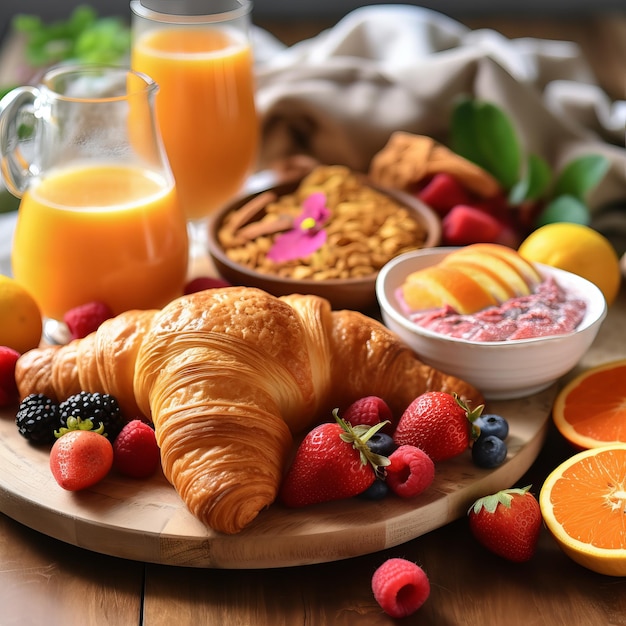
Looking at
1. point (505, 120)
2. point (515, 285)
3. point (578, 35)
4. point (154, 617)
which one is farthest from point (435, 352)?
point (578, 35)

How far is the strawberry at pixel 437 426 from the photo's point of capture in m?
1.25

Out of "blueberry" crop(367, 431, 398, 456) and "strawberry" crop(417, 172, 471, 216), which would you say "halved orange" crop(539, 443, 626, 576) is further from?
"strawberry" crop(417, 172, 471, 216)

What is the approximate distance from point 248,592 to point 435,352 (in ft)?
1.64

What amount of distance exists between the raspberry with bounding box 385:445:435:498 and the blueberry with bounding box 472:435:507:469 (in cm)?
9

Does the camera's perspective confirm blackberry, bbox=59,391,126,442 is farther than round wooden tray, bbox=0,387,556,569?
Yes

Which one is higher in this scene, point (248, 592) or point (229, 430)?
point (229, 430)

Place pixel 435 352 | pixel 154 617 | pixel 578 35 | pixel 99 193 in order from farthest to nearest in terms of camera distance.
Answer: pixel 578 35 → pixel 99 193 → pixel 435 352 → pixel 154 617

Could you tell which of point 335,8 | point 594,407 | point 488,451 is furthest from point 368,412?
point 335,8

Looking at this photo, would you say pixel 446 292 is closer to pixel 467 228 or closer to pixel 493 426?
pixel 493 426

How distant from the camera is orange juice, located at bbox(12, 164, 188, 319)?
1536 mm

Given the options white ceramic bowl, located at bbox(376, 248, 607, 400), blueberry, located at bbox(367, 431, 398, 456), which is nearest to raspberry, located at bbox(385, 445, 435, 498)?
blueberry, located at bbox(367, 431, 398, 456)

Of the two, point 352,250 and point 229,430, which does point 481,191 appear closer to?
point 352,250

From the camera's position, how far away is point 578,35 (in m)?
3.23

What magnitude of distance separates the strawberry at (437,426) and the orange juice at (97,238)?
575 mm
